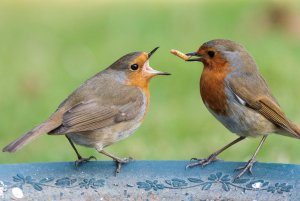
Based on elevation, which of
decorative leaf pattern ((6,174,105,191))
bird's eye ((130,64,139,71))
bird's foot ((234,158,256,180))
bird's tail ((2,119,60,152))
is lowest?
bird's foot ((234,158,256,180))

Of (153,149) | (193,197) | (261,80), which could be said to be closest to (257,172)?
(193,197)

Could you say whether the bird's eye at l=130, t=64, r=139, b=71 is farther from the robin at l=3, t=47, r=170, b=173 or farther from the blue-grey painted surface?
the blue-grey painted surface

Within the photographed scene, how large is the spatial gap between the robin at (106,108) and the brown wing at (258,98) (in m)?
0.50

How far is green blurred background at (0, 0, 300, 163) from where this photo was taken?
7211 mm

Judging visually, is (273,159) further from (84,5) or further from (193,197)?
(84,5)

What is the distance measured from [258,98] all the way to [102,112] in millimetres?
980

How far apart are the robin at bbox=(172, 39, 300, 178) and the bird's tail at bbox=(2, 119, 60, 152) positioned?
0.96 m

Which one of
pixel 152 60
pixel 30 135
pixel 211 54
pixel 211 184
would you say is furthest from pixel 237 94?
pixel 152 60

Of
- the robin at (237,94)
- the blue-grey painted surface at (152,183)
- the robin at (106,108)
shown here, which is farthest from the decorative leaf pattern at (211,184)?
the robin at (237,94)

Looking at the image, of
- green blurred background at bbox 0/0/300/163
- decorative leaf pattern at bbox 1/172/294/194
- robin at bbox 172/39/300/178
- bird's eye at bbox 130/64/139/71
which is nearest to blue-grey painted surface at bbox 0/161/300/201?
decorative leaf pattern at bbox 1/172/294/194

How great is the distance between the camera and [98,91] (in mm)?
5020

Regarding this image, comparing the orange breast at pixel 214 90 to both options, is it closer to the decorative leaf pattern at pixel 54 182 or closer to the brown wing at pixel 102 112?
the brown wing at pixel 102 112

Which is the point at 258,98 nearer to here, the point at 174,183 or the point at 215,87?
the point at 215,87

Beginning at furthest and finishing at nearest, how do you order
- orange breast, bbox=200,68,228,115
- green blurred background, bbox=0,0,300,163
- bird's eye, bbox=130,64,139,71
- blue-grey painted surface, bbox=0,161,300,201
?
green blurred background, bbox=0,0,300,163
bird's eye, bbox=130,64,139,71
orange breast, bbox=200,68,228,115
blue-grey painted surface, bbox=0,161,300,201
